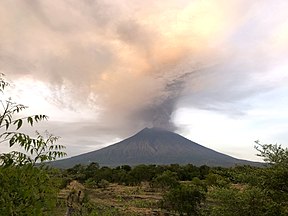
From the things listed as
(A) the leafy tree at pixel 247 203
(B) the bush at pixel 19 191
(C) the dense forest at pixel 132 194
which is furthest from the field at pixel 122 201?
(B) the bush at pixel 19 191

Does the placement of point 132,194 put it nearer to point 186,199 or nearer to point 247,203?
point 186,199

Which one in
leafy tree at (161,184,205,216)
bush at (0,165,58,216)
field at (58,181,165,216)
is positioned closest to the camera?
bush at (0,165,58,216)

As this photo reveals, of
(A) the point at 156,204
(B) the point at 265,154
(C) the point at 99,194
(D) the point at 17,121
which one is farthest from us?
(C) the point at 99,194

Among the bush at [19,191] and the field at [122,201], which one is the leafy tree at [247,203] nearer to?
the bush at [19,191]

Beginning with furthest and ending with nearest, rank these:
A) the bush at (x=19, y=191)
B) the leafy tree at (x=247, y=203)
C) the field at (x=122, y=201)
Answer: the field at (x=122, y=201) → the leafy tree at (x=247, y=203) → the bush at (x=19, y=191)

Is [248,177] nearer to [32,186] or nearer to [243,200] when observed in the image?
[243,200]

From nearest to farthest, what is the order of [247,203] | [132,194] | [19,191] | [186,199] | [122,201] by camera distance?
[19,191], [247,203], [186,199], [122,201], [132,194]

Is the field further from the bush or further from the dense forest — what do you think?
the bush

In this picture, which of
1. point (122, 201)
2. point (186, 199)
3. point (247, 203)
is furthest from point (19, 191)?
point (122, 201)

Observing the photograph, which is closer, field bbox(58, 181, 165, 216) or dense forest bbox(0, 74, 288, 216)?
dense forest bbox(0, 74, 288, 216)

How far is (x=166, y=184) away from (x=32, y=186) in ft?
142

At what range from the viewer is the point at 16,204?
3426 millimetres

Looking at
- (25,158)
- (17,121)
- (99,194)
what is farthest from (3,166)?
(99,194)

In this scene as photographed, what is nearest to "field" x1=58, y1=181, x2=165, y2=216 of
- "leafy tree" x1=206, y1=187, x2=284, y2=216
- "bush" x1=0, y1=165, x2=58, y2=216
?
"leafy tree" x1=206, y1=187, x2=284, y2=216
